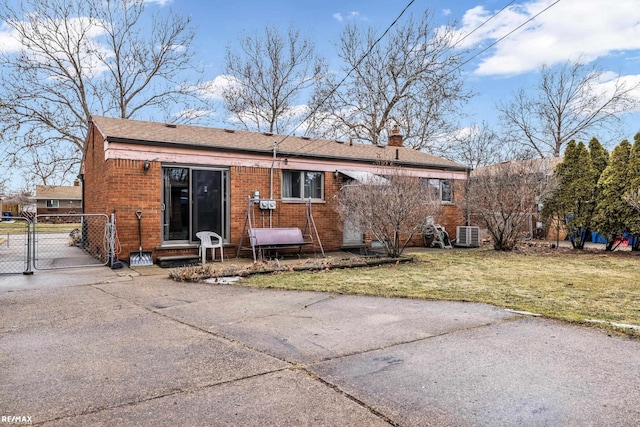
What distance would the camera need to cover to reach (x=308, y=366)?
11.6ft

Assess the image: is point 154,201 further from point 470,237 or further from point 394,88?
point 394,88

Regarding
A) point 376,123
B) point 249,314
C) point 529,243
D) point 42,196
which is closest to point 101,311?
point 249,314

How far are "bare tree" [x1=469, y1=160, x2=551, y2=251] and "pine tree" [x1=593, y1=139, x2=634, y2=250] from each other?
6.08 feet

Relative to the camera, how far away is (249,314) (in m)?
5.41

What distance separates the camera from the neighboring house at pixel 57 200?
49125mm

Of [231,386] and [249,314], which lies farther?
[249,314]

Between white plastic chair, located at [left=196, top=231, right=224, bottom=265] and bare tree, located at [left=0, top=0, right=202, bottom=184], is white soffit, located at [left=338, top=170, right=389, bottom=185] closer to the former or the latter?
white plastic chair, located at [left=196, top=231, right=224, bottom=265]

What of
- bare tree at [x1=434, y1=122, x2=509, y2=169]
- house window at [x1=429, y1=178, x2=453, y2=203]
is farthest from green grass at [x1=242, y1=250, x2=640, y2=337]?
bare tree at [x1=434, y1=122, x2=509, y2=169]

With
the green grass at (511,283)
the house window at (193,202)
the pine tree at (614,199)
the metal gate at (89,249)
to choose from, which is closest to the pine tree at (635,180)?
the pine tree at (614,199)

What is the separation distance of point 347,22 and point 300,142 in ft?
53.7

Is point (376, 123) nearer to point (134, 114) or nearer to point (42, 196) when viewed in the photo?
point (134, 114)

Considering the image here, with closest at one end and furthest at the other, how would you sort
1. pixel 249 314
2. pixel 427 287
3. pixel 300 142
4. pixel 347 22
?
pixel 249 314
pixel 427 287
pixel 300 142
pixel 347 22

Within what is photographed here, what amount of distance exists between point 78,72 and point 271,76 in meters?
12.2

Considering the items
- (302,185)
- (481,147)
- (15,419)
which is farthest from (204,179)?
(481,147)
